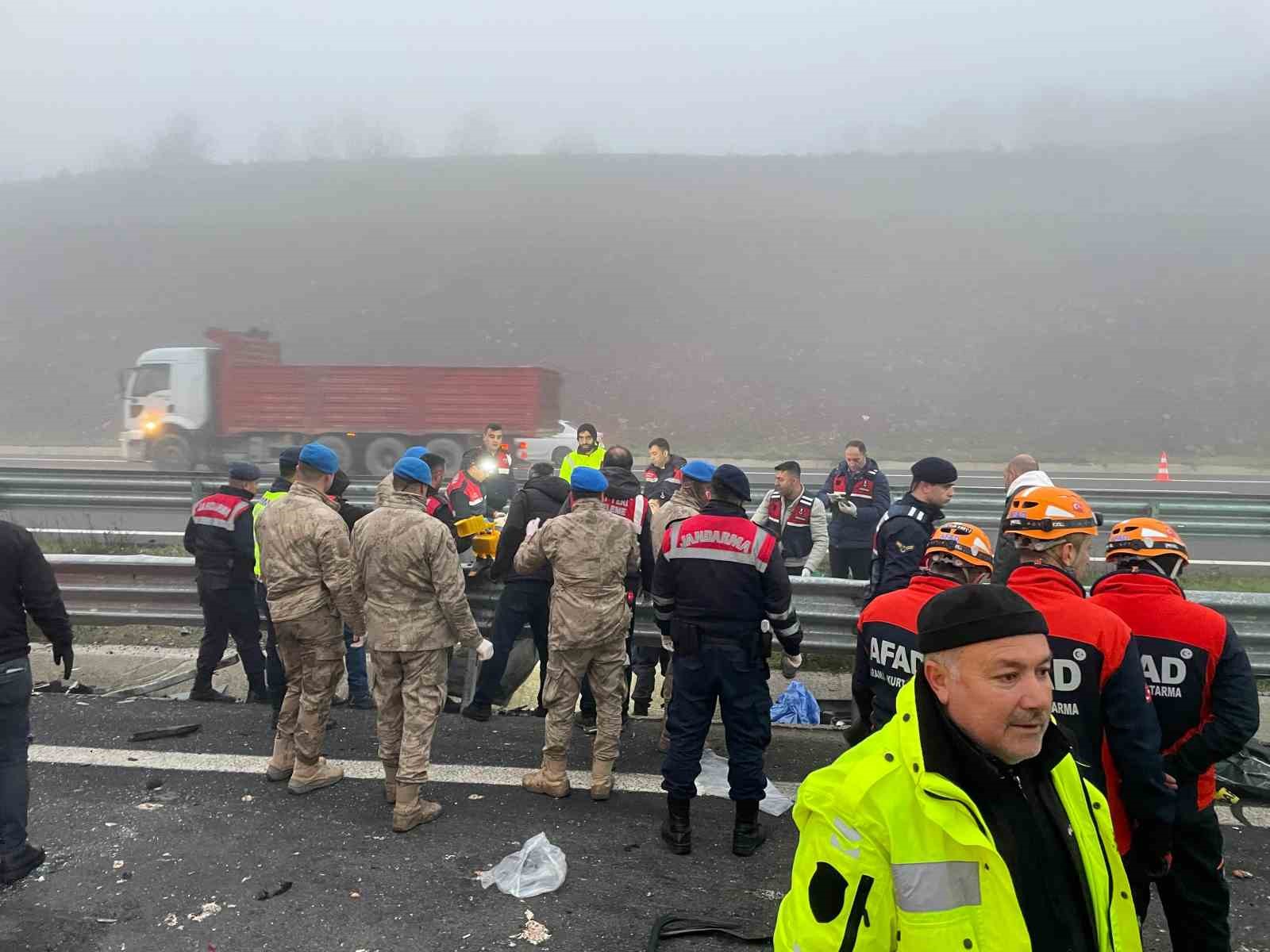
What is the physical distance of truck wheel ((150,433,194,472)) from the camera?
1792 centimetres

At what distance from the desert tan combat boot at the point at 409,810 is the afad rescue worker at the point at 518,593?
120cm

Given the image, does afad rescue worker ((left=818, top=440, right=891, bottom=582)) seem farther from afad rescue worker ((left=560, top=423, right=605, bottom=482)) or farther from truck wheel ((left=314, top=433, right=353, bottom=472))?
truck wheel ((left=314, top=433, right=353, bottom=472))

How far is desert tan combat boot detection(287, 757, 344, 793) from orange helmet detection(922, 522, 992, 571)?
3391mm

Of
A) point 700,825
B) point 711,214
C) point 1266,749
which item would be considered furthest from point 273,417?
point 711,214

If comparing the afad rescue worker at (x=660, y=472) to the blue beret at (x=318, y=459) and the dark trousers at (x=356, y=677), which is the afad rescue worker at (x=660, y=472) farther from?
the blue beret at (x=318, y=459)

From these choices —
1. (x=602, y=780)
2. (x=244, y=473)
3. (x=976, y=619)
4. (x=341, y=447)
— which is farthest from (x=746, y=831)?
(x=341, y=447)

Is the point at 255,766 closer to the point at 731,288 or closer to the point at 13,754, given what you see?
the point at 13,754

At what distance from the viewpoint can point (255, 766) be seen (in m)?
4.29

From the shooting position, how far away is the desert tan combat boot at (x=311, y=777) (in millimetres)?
4008

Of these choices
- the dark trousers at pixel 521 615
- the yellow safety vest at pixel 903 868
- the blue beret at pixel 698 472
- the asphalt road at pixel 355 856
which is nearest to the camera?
the yellow safety vest at pixel 903 868

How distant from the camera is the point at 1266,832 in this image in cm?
360

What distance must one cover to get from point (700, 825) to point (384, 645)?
6.20 feet

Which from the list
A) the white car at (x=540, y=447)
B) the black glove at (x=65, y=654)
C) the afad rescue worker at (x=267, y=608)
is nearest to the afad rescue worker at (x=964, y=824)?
the black glove at (x=65, y=654)

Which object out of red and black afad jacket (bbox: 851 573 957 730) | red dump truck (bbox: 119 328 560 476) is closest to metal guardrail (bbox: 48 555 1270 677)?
red and black afad jacket (bbox: 851 573 957 730)
